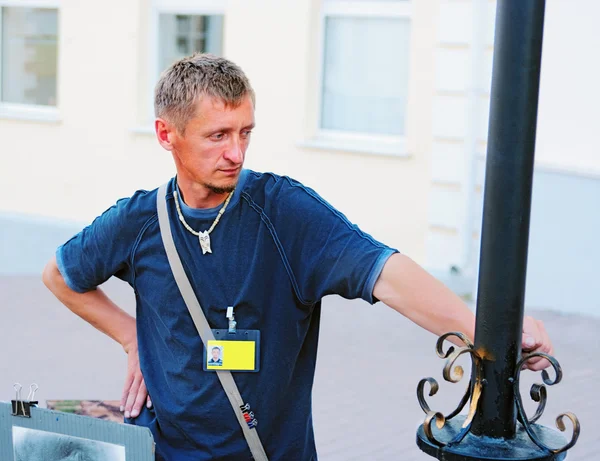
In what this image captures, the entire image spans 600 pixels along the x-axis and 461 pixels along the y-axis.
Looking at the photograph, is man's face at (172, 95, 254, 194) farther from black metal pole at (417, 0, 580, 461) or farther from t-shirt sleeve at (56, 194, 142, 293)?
black metal pole at (417, 0, 580, 461)

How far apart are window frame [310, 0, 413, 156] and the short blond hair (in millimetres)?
6861

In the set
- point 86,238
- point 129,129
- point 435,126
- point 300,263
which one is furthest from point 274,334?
point 129,129

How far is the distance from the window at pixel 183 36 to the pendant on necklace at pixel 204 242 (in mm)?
8281

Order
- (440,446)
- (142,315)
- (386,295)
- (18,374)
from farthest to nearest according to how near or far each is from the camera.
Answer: (18,374) → (142,315) → (386,295) → (440,446)

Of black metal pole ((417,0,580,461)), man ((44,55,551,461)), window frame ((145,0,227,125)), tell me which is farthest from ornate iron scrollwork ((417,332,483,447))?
window frame ((145,0,227,125))

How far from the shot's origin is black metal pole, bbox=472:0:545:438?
7.38 feet

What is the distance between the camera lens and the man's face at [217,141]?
276 centimetres

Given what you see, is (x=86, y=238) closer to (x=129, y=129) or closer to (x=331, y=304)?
(x=331, y=304)

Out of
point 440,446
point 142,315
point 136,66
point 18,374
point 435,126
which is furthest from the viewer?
point 136,66

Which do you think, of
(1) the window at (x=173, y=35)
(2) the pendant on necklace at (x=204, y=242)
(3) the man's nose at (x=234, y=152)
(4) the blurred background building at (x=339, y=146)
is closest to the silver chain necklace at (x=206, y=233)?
(2) the pendant on necklace at (x=204, y=242)

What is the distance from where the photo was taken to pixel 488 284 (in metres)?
2.32

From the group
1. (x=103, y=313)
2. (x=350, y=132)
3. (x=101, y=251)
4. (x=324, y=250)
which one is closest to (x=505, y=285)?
(x=324, y=250)

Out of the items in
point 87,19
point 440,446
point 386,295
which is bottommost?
point 440,446

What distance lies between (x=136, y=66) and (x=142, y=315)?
829cm
